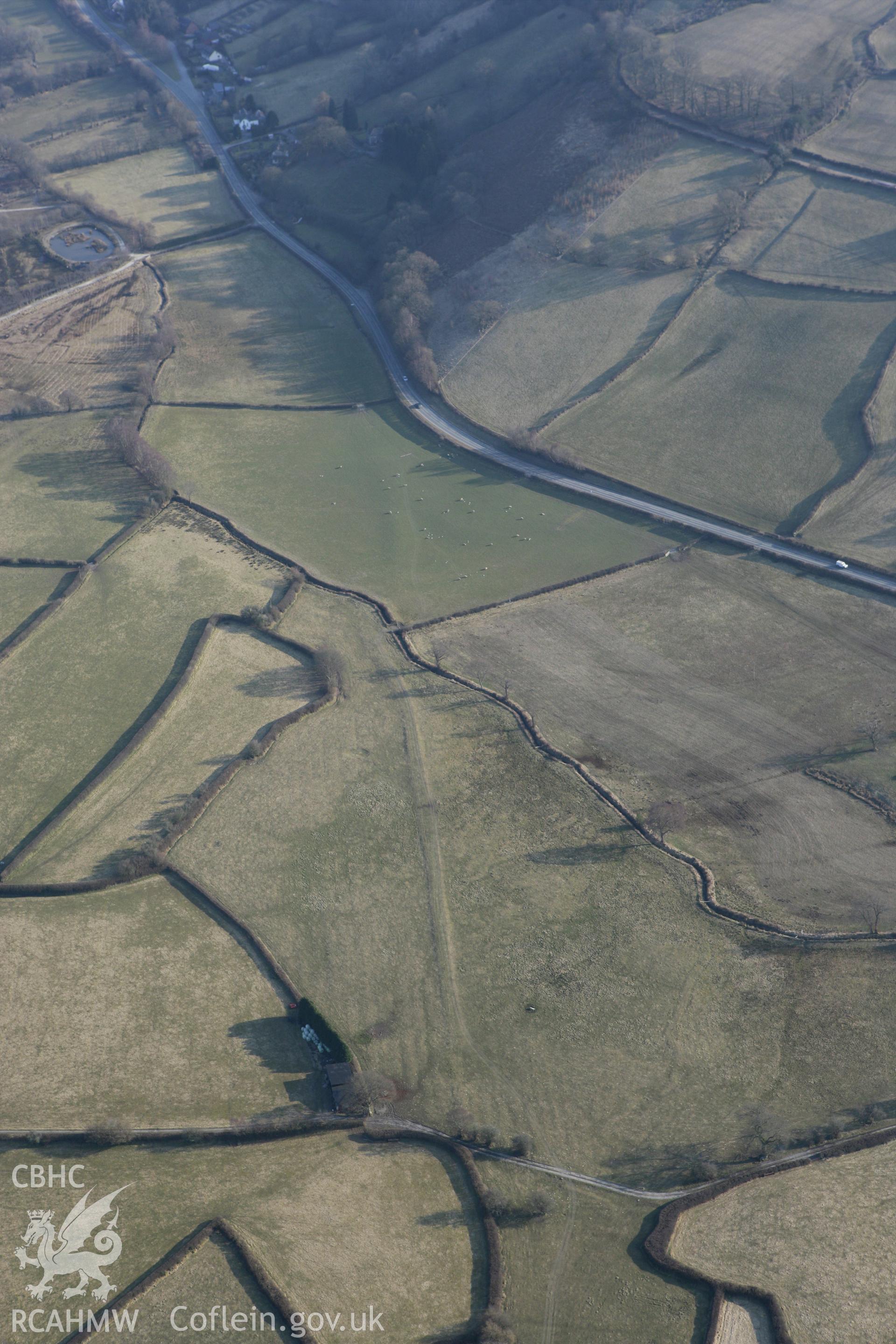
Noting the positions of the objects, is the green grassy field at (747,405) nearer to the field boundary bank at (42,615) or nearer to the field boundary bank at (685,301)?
the field boundary bank at (685,301)

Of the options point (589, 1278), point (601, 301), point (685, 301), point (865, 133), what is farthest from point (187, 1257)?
point (865, 133)

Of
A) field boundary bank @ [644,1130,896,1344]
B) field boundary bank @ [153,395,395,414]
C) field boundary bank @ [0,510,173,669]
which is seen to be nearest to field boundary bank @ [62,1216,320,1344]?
field boundary bank @ [644,1130,896,1344]

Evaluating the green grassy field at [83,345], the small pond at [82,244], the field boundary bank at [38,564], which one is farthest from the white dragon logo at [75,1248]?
the small pond at [82,244]

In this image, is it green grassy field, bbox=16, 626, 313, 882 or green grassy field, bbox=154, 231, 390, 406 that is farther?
green grassy field, bbox=154, 231, 390, 406

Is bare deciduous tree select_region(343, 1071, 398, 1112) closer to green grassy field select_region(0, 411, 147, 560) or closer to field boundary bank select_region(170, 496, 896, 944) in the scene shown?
field boundary bank select_region(170, 496, 896, 944)

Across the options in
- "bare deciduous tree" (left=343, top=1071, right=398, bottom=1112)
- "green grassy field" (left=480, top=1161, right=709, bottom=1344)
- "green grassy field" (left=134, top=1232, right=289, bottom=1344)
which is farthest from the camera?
"bare deciduous tree" (left=343, top=1071, right=398, bottom=1112)

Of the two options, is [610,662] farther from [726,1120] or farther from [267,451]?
[267,451]

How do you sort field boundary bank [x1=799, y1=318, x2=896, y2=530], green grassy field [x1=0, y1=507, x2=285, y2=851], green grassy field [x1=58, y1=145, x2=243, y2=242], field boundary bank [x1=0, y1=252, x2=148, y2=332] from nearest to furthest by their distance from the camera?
green grassy field [x1=0, y1=507, x2=285, y2=851] → field boundary bank [x1=799, y1=318, x2=896, y2=530] → field boundary bank [x1=0, y1=252, x2=148, y2=332] → green grassy field [x1=58, y1=145, x2=243, y2=242]

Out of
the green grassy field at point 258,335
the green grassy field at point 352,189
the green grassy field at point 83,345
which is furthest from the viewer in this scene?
the green grassy field at point 352,189
